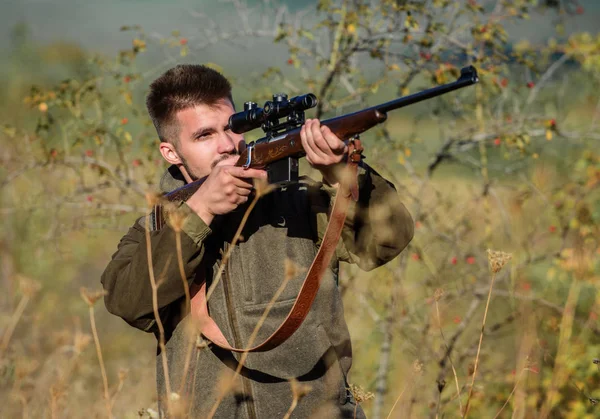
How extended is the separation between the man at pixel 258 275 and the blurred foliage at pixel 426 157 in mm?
2923

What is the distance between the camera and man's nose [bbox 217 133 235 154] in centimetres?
314

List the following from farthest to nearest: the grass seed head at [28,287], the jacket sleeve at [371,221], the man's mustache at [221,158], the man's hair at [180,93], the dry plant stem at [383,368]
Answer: the dry plant stem at [383,368], the man's hair at [180,93], the man's mustache at [221,158], the jacket sleeve at [371,221], the grass seed head at [28,287]

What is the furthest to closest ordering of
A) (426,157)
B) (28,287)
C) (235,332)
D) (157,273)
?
1. (426,157)
2. (235,332)
3. (157,273)
4. (28,287)

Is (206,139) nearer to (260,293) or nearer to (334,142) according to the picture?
(260,293)

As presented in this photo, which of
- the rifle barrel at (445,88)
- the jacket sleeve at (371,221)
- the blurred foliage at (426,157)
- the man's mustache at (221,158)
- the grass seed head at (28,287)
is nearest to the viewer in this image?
the rifle barrel at (445,88)

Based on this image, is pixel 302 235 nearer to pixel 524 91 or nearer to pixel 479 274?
pixel 479 274

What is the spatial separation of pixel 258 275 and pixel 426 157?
3.85m

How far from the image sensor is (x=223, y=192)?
2699 mm

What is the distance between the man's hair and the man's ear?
29 mm

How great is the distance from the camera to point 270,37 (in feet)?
20.6

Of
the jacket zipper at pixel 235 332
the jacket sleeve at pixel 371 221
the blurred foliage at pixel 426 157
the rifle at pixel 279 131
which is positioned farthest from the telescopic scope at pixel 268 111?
the blurred foliage at pixel 426 157

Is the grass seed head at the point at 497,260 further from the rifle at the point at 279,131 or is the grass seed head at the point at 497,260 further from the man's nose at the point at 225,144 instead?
the man's nose at the point at 225,144

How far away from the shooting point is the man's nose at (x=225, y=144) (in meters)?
3.14

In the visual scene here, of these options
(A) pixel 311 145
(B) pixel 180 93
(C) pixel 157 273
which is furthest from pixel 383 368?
(A) pixel 311 145
